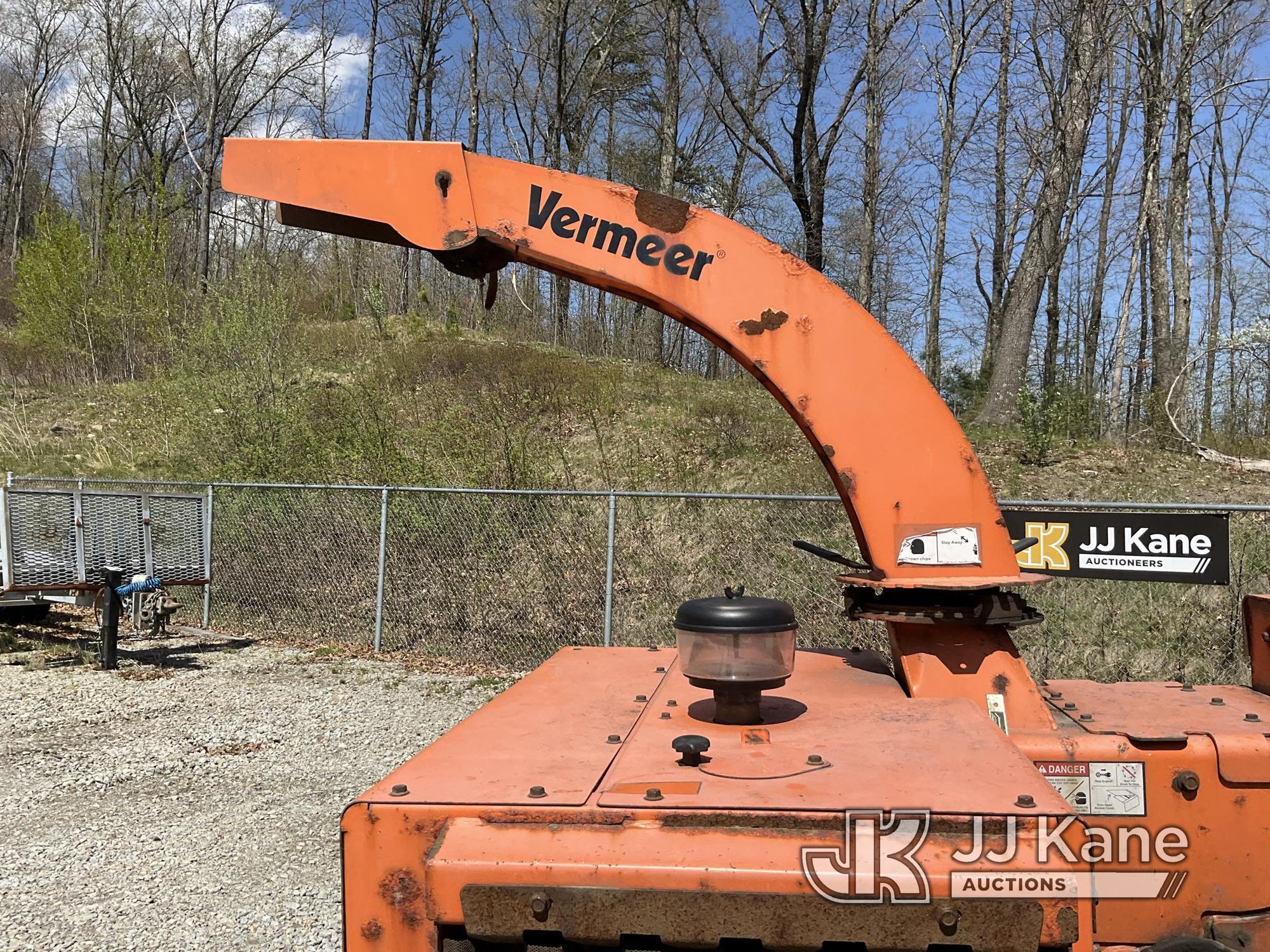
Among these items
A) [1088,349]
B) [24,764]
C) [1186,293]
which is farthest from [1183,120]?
[24,764]

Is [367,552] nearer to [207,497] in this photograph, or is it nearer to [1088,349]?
[207,497]

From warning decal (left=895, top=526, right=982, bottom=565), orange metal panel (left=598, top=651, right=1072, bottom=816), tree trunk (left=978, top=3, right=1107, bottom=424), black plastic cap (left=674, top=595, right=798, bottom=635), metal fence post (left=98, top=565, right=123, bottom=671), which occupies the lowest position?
metal fence post (left=98, top=565, right=123, bottom=671)

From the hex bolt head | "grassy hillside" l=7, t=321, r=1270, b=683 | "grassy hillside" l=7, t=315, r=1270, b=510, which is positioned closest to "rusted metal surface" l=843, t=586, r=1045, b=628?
the hex bolt head

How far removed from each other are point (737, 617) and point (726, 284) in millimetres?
1278

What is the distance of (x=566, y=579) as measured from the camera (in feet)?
36.4

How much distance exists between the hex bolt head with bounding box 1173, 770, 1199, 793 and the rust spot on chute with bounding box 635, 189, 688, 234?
2.29 meters

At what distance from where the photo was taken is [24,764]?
699cm

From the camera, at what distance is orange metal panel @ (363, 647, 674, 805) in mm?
2158

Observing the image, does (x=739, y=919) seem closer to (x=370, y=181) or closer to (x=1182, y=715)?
(x=1182, y=715)

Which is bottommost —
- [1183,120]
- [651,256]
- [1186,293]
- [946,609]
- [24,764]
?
[24,764]

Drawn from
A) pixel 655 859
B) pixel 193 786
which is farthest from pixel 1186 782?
pixel 193 786

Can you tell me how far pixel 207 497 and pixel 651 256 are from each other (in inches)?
425

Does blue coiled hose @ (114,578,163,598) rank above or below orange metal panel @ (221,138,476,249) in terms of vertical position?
below

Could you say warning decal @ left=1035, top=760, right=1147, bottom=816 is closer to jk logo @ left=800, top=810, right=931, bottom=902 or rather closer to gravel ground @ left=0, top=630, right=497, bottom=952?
jk logo @ left=800, top=810, right=931, bottom=902
